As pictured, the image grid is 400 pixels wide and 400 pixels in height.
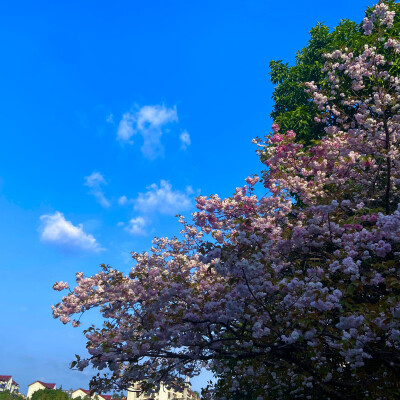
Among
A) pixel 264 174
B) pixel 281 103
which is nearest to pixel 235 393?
pixel 264 174

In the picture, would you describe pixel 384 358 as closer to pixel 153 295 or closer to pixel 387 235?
pixel 387 235

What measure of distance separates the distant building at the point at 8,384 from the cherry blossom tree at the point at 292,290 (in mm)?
138868

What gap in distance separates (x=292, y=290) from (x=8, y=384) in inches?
6046

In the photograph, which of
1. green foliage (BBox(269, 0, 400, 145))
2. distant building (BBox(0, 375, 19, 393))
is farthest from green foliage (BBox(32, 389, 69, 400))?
green foliage (BBox(269, 0, 400, 145))

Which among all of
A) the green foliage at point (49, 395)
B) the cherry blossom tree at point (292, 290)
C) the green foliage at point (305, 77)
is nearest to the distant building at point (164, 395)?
the cherry blossom tree at point (292, 290)

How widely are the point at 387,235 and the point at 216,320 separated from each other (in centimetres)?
439

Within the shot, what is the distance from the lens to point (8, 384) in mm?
135125

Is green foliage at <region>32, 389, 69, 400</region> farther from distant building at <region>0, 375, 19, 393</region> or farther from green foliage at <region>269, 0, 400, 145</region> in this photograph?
green foliage at <region>269, 0, 400, 145</region>

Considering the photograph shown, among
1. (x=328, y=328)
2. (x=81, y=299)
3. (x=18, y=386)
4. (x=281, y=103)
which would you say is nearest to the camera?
(x=328, y=328)

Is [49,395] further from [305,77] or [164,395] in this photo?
[305,77]

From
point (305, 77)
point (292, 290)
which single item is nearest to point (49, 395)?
point (305, 77)

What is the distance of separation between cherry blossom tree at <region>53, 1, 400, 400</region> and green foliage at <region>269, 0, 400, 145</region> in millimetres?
6752

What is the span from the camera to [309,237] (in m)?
10.8

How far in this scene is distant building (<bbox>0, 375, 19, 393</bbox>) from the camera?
427 feet
